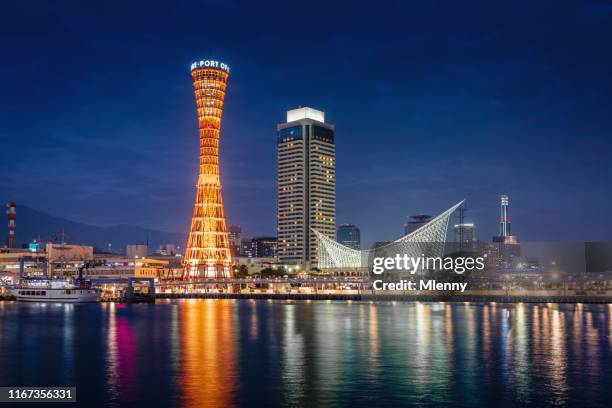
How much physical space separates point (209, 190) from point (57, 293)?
1240 inches

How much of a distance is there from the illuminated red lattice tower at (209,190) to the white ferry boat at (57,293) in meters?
26.0

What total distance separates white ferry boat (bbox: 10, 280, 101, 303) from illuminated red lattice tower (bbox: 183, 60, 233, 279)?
26.0m

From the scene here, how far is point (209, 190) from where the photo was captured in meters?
124

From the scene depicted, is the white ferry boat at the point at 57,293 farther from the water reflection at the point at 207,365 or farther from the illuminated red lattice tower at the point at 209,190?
the water reflection at the point at 207,365

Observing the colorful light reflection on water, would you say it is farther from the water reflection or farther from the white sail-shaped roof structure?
the white sail-shaped roof structure

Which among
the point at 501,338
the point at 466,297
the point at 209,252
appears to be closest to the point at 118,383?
the point at 501,338

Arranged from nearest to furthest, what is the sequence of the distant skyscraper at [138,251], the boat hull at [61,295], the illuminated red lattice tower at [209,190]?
the boat hull at [61,295], the illuminated red lattice tower at [209,190], the distant skyscraper at [138,251]

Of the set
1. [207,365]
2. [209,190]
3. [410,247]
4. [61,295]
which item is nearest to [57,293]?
[61,295]

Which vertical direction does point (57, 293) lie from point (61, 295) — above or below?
above

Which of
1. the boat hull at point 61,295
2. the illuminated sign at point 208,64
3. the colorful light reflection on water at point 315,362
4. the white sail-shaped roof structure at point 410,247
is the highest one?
the illuminated sign at point 208,64

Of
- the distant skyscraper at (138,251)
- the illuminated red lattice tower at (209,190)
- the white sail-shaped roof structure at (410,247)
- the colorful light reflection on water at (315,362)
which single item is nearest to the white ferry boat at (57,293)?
the illuminated red lattice tower at (209,190)

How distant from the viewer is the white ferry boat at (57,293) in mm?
102625

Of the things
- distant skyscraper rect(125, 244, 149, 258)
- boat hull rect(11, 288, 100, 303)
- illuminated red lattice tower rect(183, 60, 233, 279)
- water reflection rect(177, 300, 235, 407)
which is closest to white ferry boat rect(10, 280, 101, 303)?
boat hull rect(11, 288, 100, 303)

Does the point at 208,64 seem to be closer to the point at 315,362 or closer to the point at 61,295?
the point at 61,295
